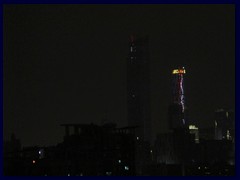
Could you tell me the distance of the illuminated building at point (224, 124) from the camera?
10.8 feet

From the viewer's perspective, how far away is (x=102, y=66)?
12.1 ft

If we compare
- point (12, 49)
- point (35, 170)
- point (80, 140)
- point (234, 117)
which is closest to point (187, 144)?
point (234, 117)

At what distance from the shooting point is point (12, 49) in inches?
138

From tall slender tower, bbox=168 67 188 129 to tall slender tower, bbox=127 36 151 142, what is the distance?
178 millimetres

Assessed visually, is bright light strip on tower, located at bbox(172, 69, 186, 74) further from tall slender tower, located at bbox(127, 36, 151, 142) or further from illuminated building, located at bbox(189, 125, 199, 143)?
illuminated building, located at bbox(189, 125, 199, 143)

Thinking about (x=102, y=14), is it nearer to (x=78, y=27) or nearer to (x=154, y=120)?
(x=78, y=27)

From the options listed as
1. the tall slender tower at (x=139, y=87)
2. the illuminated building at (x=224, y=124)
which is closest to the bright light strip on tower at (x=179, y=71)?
the tall slender tower at (x=139, y=87)

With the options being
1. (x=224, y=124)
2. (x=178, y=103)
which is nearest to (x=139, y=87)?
(x=178, y=103)

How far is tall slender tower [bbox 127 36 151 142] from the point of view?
3.64 meters

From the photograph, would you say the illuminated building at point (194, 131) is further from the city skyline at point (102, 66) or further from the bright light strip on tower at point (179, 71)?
the bright light strip on tower at point (179, 71)

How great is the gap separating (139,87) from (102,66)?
0.32 meters

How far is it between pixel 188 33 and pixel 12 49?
1285 millimetres

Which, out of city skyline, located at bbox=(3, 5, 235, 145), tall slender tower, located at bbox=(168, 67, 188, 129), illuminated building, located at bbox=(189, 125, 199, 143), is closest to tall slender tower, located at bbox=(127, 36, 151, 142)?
city skyline, located at bbox=(3, 5, 235, 145)

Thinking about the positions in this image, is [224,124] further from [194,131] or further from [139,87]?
[139,87]
